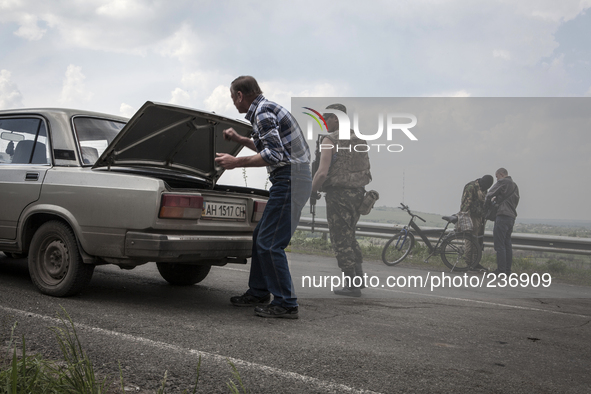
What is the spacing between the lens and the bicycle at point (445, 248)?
30.6ft

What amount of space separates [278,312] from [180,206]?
1.13 m

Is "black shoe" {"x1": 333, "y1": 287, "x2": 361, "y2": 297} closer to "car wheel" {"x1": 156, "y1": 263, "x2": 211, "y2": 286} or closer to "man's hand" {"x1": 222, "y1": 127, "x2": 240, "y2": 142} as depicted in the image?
"car wheel" {"x1": 156, "y1": 263, "x2": 211, "y2": 286}

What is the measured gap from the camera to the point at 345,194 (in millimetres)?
5871

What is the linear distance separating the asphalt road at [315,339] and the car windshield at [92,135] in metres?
1.23

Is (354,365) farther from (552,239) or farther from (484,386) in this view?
(552,239)

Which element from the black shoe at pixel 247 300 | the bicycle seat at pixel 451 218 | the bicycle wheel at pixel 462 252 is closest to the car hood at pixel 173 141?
the black shoe at pixel 247 300

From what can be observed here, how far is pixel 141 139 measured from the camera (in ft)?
15.1

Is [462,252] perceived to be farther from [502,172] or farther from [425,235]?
[502,172]

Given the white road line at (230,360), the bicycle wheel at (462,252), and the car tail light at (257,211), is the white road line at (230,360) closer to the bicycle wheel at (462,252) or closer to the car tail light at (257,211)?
the car tail light at (257,211)

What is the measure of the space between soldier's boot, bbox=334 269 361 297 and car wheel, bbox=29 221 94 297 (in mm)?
2617

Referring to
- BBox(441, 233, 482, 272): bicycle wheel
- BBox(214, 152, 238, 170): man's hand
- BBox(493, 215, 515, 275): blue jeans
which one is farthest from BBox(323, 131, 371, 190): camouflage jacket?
BBox(441, 233, 482, 272): bicycle wheel

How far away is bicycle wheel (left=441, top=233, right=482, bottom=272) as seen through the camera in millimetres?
9328

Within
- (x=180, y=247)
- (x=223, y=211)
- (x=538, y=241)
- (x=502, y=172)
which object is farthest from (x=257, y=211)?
(x=538, y=241)

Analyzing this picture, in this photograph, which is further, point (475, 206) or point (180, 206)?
point (475, 206)
